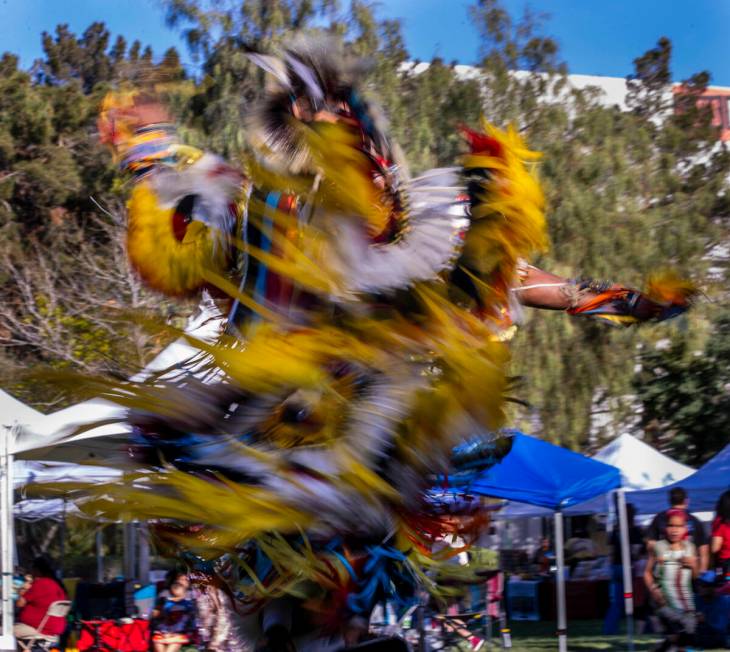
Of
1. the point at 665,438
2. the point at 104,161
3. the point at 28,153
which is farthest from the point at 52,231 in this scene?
the point at 665,438

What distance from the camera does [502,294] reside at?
8.50 feet

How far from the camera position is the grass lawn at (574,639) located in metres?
11.9

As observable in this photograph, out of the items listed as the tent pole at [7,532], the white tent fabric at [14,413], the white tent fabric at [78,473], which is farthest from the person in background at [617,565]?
the white tent fabric at [78,473]

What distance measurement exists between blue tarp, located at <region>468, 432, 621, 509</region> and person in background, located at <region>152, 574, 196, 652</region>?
295 centimetres

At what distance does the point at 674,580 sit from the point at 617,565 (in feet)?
10.2

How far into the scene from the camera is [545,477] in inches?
382

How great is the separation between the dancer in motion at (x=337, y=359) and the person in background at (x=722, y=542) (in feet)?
22.9

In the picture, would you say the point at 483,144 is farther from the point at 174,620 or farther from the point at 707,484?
the point at 707,484

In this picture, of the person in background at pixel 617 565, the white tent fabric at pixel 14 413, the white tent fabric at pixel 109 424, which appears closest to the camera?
the white tent fabric at pixel 109 424

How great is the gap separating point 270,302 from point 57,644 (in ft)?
26.9

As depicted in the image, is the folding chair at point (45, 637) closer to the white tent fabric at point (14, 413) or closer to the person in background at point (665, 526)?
the white tent fabric at point (14, 413)

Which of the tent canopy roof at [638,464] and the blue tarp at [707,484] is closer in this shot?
the blue tarp at [707,484]

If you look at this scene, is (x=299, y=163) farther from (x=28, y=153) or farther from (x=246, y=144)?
(x=28, y=153)

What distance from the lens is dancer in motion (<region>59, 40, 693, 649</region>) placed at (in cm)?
227
